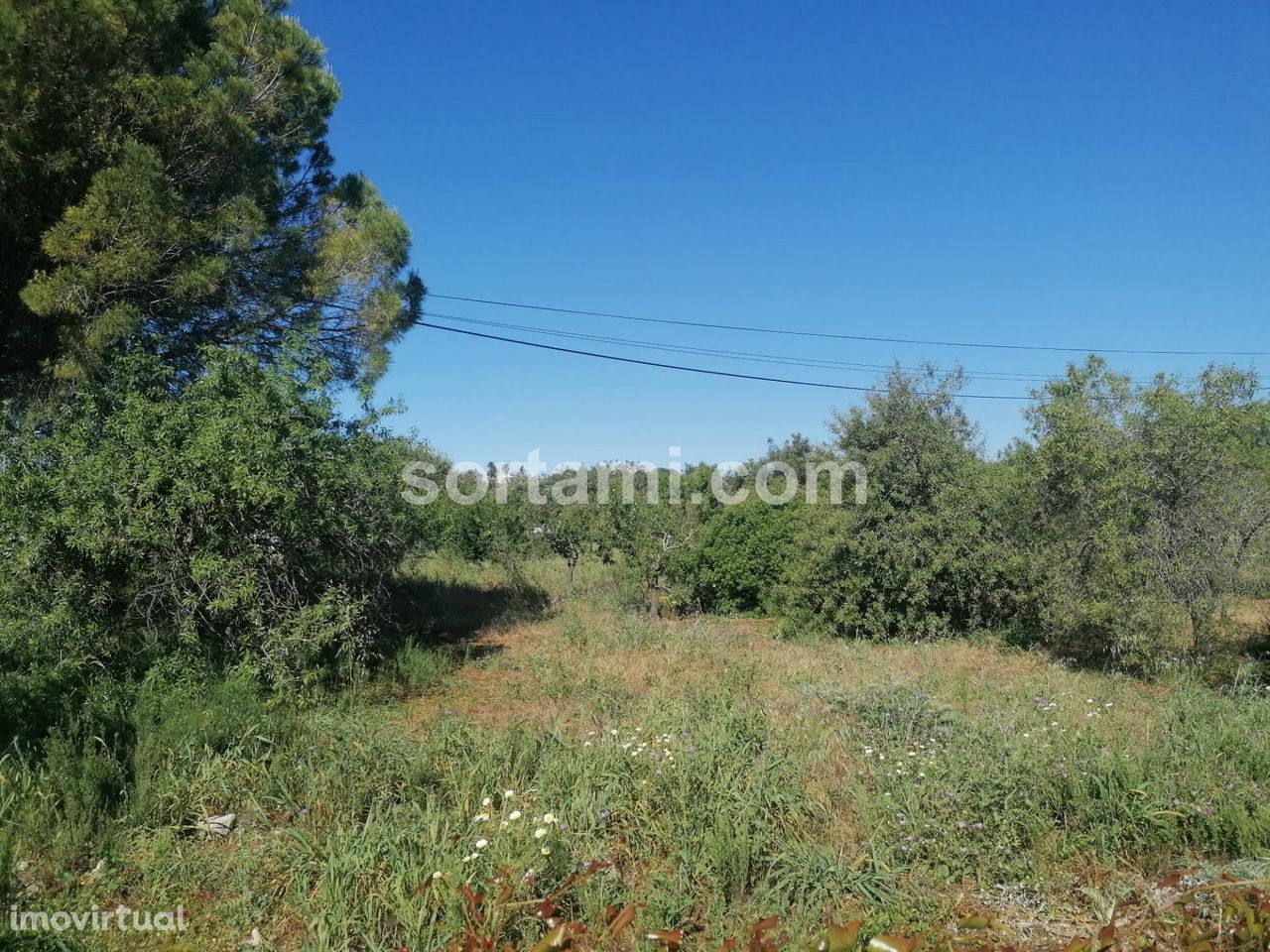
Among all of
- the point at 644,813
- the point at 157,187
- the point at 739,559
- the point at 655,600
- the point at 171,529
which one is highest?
the point at 157,187

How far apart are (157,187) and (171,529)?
3.32 meters

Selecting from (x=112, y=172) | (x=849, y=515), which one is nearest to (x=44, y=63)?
(x=112, y=172)

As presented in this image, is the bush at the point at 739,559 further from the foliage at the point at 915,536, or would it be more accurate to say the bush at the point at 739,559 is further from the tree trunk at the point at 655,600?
the foliage at the point at 915,536

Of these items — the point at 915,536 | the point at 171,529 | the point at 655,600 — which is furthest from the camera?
the point at 655,600

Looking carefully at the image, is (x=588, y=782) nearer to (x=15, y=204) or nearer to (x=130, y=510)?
(x=130, y=510)

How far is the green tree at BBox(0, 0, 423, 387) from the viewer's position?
700 cm

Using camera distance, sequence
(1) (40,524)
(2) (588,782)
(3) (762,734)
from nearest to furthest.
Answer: (2) (588,782)
(3) (762,734)
(1) (40,524)

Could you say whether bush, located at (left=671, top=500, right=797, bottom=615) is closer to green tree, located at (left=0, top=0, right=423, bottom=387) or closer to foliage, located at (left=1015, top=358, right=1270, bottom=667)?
foliage, located at (left=1015, top=358, right=1270, bottom=667)

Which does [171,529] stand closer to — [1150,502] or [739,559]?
[739,559]

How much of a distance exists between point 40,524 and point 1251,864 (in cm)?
788

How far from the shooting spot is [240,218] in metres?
7.88

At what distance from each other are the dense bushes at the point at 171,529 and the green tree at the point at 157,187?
32.8 inches

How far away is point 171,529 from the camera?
20.8ft

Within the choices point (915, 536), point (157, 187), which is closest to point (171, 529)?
point (157, 187)
